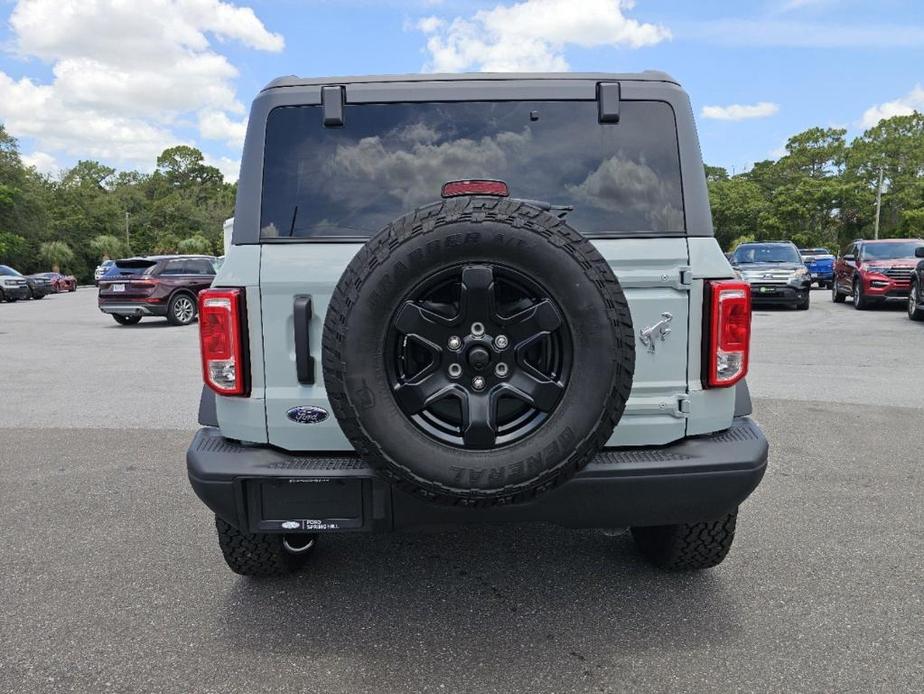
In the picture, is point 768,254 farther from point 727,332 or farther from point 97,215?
point 97,215

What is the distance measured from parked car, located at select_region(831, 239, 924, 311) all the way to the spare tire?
15.3 metres

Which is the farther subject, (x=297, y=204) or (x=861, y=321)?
(x=861, y=321)

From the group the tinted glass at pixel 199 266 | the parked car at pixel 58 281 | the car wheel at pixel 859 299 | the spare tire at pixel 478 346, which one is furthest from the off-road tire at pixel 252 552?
the parked car at pixel 58 281

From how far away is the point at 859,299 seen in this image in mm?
16328

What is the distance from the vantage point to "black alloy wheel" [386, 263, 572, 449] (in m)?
2.28

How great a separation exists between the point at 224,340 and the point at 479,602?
1487 mm

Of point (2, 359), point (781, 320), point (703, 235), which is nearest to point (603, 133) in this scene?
point (703, 235)

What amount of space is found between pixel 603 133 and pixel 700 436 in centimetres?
120

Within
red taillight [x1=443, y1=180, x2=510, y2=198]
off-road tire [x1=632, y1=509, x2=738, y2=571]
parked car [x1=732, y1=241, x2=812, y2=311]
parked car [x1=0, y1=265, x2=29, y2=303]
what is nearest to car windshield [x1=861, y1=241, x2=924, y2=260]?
parked car [x1=732, y1=241, x2=812, y2=311]

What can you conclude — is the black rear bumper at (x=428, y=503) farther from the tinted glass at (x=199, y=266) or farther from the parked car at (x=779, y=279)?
the tinted glass at (x=199, y=266)

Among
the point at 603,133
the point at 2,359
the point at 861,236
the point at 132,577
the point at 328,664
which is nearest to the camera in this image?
the point at 328,664

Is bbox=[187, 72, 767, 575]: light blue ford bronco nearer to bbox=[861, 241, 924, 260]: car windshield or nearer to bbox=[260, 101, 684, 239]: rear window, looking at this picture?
bbox=[260, 101, 684, 239]: rear window

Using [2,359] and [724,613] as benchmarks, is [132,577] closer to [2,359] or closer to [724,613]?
[724,613]

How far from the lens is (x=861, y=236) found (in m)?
60.0
